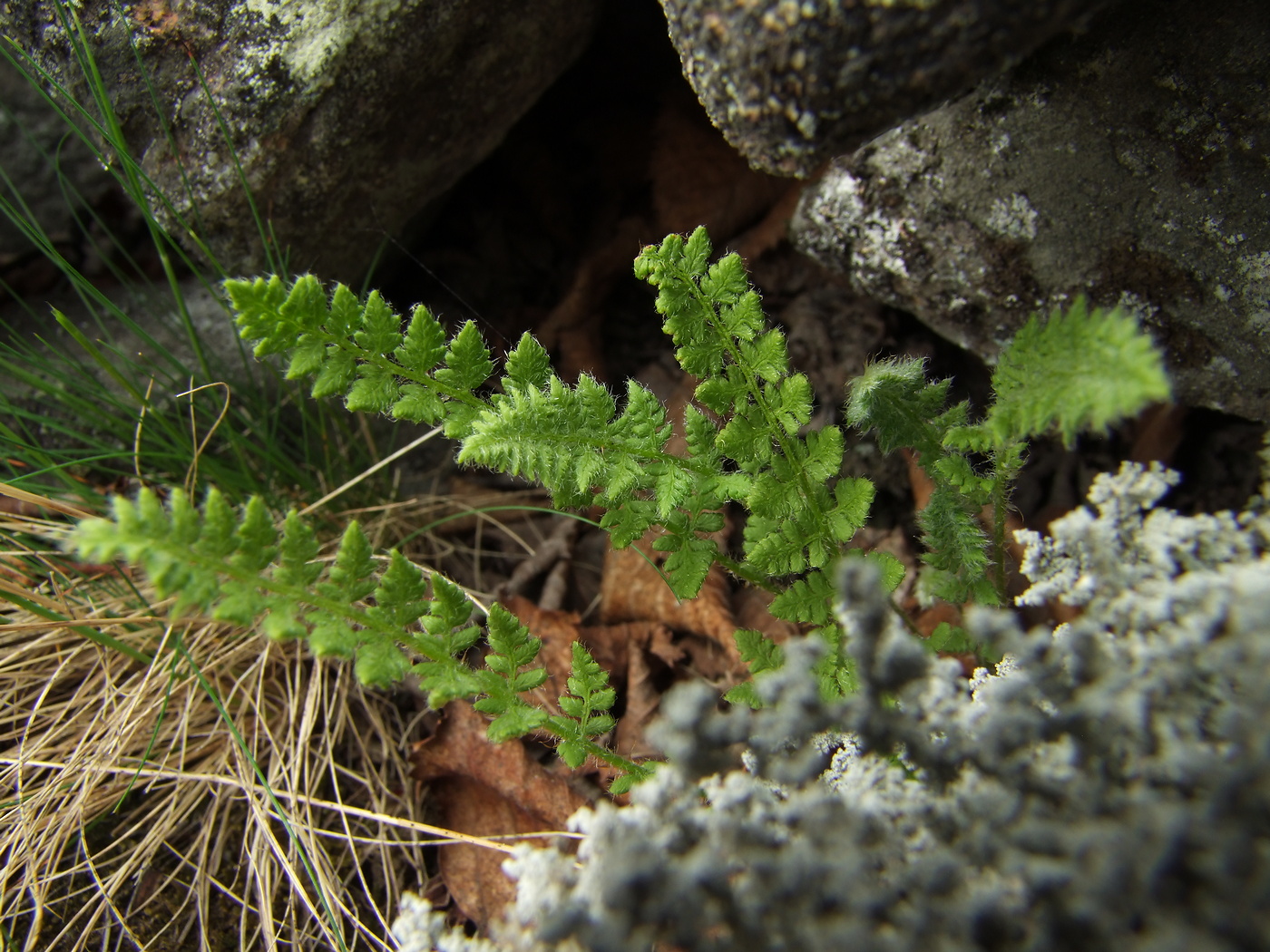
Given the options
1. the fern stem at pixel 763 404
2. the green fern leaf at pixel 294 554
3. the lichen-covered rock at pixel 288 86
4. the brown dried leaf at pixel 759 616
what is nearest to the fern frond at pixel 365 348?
the green fern leaf at pixel 294 554

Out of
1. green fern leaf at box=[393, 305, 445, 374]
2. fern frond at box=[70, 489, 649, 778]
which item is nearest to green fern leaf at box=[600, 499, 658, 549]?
fern frond at box=[70, 489, 649, 778]

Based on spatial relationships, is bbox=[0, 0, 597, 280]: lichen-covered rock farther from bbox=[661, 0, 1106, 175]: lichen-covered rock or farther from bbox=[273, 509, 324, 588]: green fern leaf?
bbox=[273, 509, 324, 588]: green fern leaf

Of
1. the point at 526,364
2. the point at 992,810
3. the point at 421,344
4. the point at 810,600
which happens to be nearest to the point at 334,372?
the point at 421,344

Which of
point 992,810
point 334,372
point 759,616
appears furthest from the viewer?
point 759,616

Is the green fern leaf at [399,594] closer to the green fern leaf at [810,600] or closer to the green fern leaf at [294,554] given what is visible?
the green fern leaf at [294,554]

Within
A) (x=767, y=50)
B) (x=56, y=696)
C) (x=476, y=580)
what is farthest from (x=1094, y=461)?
(x=56, y=696)

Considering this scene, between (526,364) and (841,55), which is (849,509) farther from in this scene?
(841,55)

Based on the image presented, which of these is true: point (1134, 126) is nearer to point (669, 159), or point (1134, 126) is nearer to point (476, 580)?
point (669, 159)
